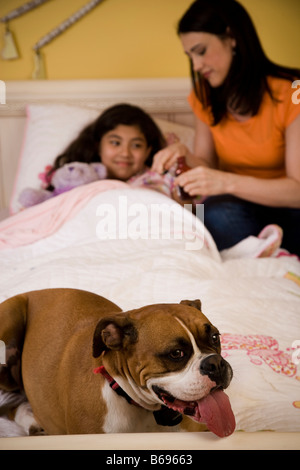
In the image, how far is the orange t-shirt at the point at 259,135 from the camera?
1001mm

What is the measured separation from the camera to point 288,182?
1.01m

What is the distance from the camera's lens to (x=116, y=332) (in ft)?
1.36

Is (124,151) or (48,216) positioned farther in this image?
(124,151)

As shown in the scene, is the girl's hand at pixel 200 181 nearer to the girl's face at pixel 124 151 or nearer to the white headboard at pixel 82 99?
the girl's face at pixel 124 151

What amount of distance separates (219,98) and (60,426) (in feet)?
2.78

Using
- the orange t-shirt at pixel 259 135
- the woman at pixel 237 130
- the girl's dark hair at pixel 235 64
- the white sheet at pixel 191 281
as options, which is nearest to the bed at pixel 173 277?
the white sheet at pixel 191 281

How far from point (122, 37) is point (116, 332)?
0.94 metres

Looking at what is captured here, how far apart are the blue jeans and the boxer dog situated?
2.11 ft

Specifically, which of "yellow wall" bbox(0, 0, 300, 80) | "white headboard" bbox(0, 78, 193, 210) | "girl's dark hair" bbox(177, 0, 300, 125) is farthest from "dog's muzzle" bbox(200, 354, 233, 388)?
"white headboard" bbox(0, 78, 193, 210)

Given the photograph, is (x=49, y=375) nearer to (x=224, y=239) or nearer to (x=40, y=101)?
(x=224, y=239)

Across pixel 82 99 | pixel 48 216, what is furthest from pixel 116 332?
pixel 82 99

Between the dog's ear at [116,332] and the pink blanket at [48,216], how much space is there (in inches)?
18.9

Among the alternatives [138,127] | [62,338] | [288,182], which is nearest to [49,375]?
[62,338]

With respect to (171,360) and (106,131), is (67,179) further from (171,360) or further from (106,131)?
(171,360)
